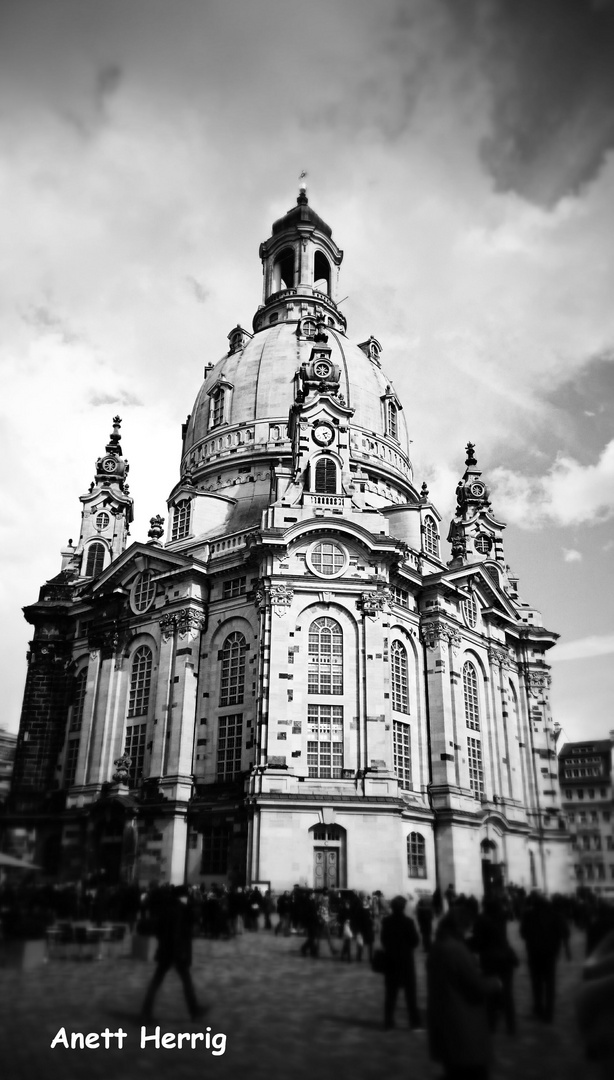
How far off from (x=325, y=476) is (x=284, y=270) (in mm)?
45532

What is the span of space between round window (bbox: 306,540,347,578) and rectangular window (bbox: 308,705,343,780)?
351 inches

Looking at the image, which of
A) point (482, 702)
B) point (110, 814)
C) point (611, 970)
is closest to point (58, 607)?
point (110, 814)

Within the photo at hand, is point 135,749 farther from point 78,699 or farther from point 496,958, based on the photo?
point 496,958

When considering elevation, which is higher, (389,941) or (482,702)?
(482,702)

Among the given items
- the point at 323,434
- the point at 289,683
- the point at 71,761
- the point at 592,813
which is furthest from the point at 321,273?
the point at 592,813

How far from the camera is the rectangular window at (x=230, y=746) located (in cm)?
5247

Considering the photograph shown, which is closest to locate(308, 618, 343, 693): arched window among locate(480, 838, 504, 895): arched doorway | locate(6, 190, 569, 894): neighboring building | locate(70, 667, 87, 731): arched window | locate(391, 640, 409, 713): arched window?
locate(6, 190, 569, 894): neighboring building

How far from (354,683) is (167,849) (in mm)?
15835

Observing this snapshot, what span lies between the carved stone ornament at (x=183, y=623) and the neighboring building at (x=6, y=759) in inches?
521

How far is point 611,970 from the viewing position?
610 centimetres

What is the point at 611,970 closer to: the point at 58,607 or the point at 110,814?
the point at 110,814

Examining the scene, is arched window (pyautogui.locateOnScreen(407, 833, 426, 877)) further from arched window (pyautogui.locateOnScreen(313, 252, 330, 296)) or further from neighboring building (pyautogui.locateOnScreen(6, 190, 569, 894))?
arched window (pyautogui.locateOnScreen(313, 252, 330, 296))

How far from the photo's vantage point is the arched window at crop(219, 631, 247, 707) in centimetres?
5453

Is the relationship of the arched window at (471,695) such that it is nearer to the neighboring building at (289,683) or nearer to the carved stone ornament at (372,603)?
the neighboring building at (289,683)
